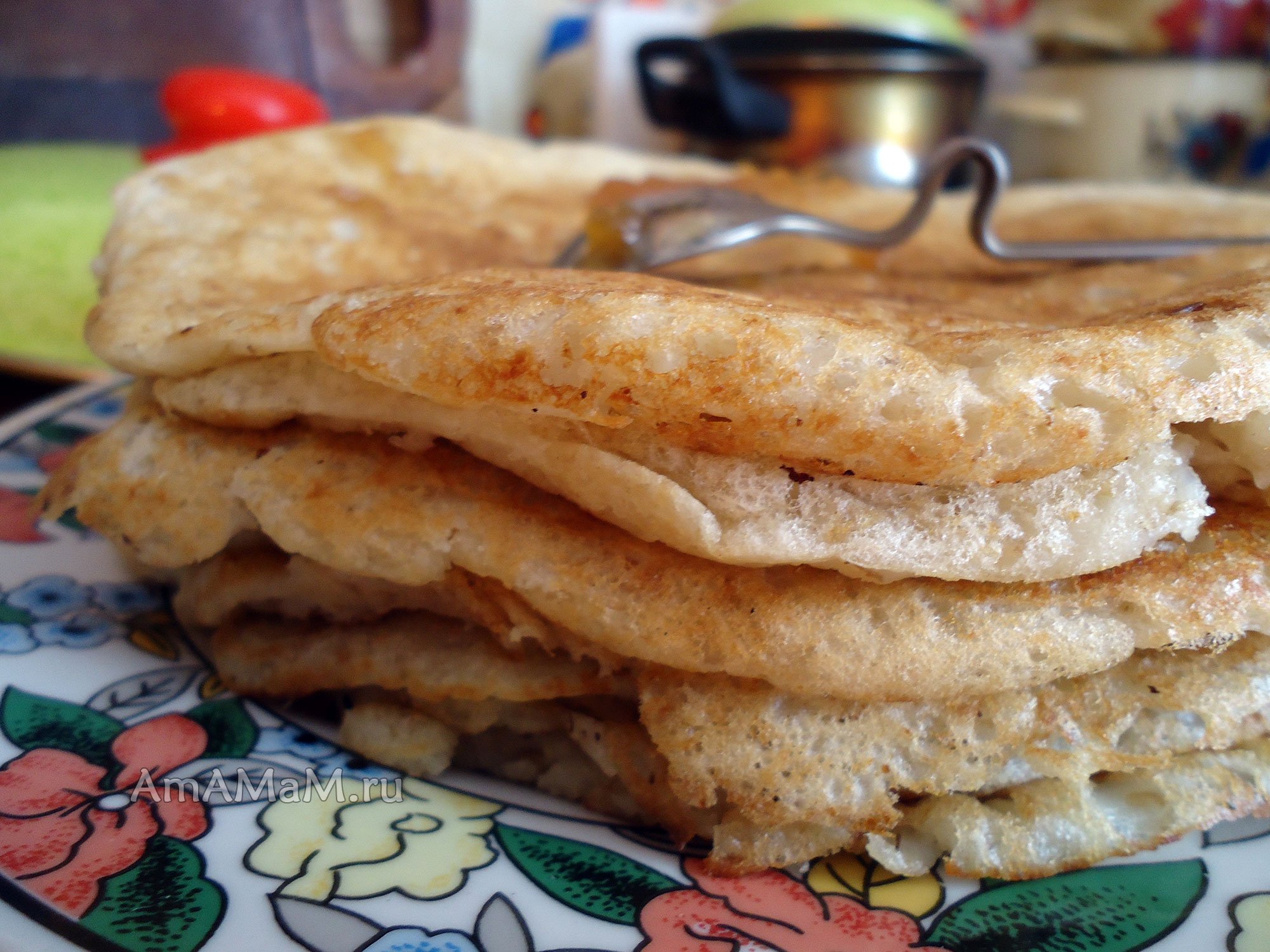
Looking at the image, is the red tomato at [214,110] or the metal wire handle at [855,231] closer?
the metal wire handle at [855,231]

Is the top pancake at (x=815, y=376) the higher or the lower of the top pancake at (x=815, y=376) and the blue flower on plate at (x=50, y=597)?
the higher

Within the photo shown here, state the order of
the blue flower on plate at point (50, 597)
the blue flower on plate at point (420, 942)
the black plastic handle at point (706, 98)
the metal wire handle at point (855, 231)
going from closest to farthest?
the blue flower on plate at point (420, 942) < the blue flower on plate at point (50, 597) < the metal wire handle at point (855, 231) < the black plastic handle at point (706, 98)

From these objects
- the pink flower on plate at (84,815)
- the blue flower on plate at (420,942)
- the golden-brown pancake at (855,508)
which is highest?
the golden-brown pancake at (855,508)

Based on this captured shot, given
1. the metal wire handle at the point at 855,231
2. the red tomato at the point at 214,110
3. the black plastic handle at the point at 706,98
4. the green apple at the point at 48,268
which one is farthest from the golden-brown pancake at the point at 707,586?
the black plastic handle at the point at 706,98

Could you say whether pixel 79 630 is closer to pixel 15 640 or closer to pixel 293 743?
pixel 15 640

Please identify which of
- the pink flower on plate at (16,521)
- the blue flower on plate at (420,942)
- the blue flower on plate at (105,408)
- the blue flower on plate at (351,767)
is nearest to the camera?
the blue flower on plate at (420,942)

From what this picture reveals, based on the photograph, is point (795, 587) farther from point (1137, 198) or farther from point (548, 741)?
point (1137, 198)

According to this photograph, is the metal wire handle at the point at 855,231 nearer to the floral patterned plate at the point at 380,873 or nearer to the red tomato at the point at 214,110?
the floral patterned plate at the point at 380,873

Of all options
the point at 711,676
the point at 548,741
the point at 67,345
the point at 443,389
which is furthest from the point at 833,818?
the point at 67,345
